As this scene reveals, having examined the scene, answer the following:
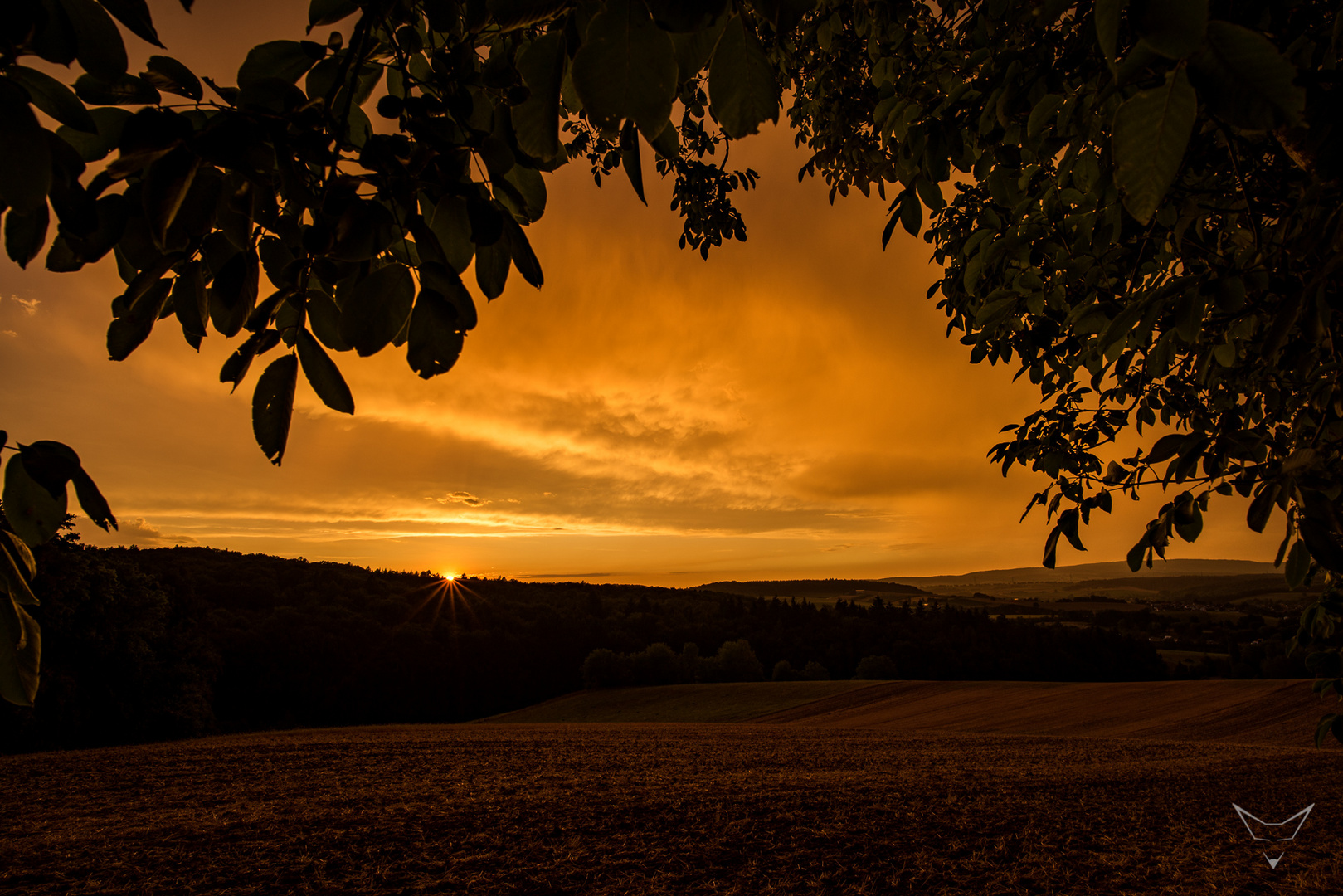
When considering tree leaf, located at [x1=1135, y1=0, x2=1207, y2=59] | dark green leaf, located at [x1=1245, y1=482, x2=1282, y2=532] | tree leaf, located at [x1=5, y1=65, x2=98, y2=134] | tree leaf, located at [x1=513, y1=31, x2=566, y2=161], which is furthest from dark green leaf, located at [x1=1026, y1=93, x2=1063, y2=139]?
tree leaf, located at [x1=5, y1=65, x2=98, y2=134]

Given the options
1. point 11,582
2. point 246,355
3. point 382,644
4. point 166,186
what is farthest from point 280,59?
point 382,644

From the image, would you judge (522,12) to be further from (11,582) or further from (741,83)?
(11,582)

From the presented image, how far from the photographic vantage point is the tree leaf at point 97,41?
0.82 m

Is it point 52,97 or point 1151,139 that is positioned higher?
point 52,97

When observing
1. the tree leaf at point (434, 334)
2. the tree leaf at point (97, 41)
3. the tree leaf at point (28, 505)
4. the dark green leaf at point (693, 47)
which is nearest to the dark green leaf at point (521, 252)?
the tree leaf at point (434, 334)

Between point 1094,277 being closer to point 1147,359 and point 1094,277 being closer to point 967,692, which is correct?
point 1147,359

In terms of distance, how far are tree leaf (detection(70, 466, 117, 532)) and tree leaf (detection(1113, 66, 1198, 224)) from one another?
4.54 ft

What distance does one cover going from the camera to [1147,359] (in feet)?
7.04

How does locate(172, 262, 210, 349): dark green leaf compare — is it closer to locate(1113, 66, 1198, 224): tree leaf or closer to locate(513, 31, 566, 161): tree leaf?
locate(513, 31, 566, 161): tree leaf

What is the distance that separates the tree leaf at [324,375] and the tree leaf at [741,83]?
69 cm

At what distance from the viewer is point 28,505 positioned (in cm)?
97

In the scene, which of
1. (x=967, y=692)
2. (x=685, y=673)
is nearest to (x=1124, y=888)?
(x=967, y=692)

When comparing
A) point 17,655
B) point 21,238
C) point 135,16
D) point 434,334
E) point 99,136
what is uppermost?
point 135,16

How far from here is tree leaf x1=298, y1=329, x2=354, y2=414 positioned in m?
1.00
